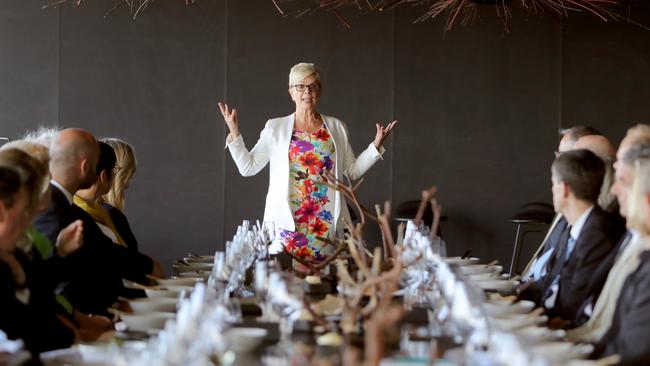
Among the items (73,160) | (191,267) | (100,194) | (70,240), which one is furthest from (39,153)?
(191,267)

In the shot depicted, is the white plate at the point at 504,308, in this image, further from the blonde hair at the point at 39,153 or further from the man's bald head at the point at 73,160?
the man's bald head at the point at 73,160

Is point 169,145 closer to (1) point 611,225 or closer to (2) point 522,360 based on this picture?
(1) point 611,225

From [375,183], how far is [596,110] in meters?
1.99

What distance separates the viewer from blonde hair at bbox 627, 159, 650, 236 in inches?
126

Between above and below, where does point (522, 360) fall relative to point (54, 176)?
below

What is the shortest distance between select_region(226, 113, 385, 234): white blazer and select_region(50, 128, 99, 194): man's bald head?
73.6 inches

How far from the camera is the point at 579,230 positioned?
13.9ft

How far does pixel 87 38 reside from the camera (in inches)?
350

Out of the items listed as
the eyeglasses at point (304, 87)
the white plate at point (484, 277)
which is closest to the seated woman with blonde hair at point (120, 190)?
the eyeglasses at point (304, 87)

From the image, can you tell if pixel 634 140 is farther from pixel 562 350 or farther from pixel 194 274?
pixel 194 274

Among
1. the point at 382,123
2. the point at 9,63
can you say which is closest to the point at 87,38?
the point at 9,63

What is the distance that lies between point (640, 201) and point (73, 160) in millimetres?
2354

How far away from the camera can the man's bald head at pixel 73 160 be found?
441 centimetres

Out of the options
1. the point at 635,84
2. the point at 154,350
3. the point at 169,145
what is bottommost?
the point at 154,350
